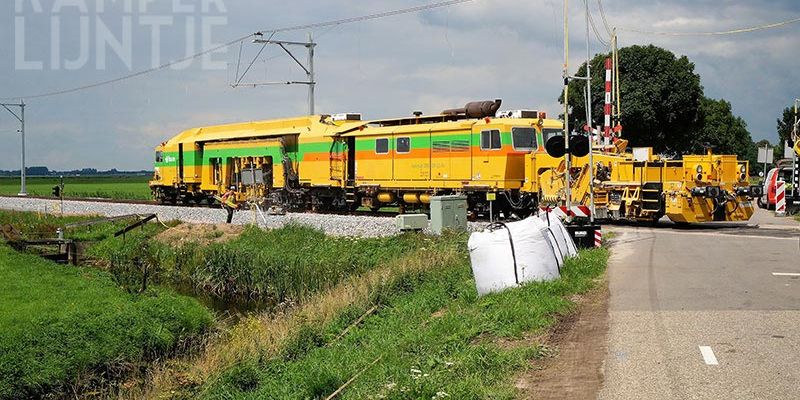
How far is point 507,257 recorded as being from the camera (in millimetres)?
11594

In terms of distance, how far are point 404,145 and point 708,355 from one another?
2071 cm

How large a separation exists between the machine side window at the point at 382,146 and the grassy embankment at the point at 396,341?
1153 centimetres

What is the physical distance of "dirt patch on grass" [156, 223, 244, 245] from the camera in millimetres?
27766

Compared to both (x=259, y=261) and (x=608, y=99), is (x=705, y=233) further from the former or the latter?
(x=259, y=261)

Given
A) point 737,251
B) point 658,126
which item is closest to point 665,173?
point 737,251

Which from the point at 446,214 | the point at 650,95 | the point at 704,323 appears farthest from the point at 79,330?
the point at 650,95

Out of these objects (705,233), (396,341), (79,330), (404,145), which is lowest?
(79,330)

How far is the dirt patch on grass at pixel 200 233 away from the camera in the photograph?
27.8 metres

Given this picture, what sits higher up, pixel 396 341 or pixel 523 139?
pixel 523 139

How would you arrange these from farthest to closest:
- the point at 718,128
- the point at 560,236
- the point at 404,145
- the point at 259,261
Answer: the point at 718,128 < the point at 404,145 < the point at 259,261 < the point at 560,236

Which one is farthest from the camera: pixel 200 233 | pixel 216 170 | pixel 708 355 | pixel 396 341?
pixel 216 170

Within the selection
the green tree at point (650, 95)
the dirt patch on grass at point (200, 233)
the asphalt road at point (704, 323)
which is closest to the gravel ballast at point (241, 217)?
the dirt patch on grass at point (200, 233)

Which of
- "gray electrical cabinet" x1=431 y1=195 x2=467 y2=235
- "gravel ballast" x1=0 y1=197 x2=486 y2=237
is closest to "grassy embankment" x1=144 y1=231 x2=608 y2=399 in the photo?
→ "gray electrical cabinet" x1=431 y1=195 x2=467 y2=235

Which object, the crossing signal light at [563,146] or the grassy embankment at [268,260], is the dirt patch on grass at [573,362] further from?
the grassy embankment at [268,260]
